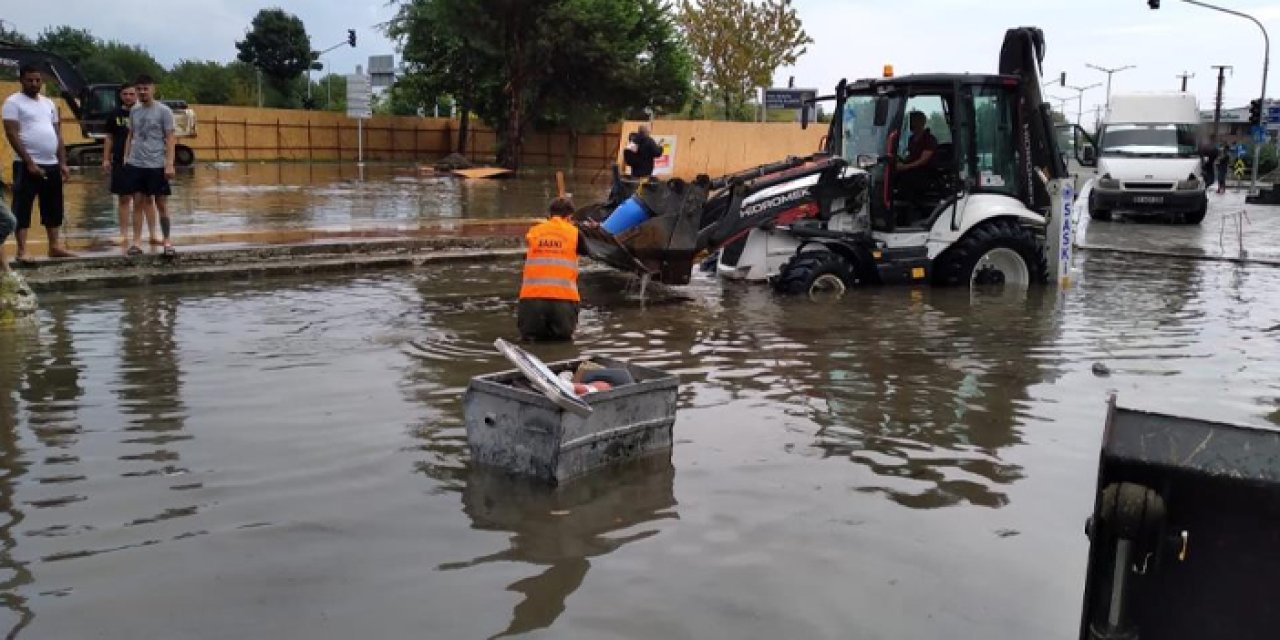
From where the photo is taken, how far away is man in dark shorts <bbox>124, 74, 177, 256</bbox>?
11.2m

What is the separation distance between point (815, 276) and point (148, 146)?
708cm

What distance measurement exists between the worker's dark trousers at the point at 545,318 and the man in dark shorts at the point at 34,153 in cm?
516

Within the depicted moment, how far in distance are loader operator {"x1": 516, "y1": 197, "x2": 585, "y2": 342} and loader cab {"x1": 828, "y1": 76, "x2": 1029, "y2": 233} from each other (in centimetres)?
438

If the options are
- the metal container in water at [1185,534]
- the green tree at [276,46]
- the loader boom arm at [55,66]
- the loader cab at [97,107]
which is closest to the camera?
the metal container in water at [1185,534]

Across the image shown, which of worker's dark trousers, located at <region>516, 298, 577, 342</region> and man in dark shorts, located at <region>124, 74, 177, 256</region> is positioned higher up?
man in dark shorts, located at <region>124, 74, 177, 256</region>

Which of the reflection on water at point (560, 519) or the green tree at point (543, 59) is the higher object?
the green tree at point (543, 59)

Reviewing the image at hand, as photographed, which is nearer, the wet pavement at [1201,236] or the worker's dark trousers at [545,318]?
the worker's dark trousers at [545,318]

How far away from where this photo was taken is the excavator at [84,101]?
2776cm

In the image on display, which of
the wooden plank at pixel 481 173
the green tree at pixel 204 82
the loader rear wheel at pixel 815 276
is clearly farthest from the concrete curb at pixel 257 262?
the green tree at pixel 204 82

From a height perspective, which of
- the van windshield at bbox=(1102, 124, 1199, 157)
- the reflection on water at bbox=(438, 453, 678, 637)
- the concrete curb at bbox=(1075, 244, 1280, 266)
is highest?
the van windshield at bbox=(1102, 124, 1199, 157)

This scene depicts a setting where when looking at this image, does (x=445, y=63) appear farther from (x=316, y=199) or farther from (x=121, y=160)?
(x=121, y=160)

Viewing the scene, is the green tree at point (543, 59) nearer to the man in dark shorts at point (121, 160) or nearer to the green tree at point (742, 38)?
the green tree at point (742, 38)

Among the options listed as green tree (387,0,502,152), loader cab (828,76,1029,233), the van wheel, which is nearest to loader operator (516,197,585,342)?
loader cab (828,76,1029,233)

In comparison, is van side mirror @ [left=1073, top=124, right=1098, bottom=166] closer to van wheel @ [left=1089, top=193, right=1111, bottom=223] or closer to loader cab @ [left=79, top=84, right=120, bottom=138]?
van wheel @ [left=1089, top=193, right=1111, bottom=223]
